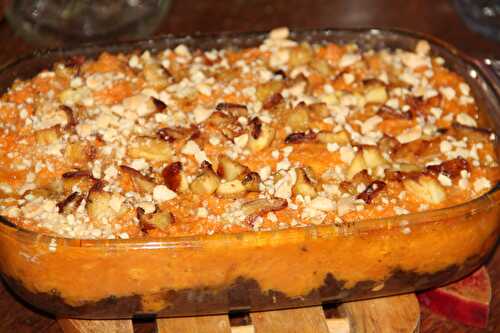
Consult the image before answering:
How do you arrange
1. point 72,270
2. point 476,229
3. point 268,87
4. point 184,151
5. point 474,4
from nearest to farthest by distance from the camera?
point 72,270, point 476,229, point 184,151, point 268,87, point 474,4

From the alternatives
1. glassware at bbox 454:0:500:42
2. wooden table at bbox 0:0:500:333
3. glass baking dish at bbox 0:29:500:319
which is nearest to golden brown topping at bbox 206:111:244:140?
glass baking dish at bbox 0:29:500:319

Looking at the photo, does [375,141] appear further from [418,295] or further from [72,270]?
[72,270]

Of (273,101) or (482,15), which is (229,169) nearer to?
(273,101)

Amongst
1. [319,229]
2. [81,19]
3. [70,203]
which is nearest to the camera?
[319,229]

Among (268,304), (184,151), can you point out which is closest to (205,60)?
(184,151)

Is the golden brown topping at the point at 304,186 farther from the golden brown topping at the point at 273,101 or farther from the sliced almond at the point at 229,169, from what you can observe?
the golden brown topping at the point at 273,101

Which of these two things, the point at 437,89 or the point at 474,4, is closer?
the point at 437,89

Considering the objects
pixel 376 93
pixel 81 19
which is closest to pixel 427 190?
pixel 376 93
